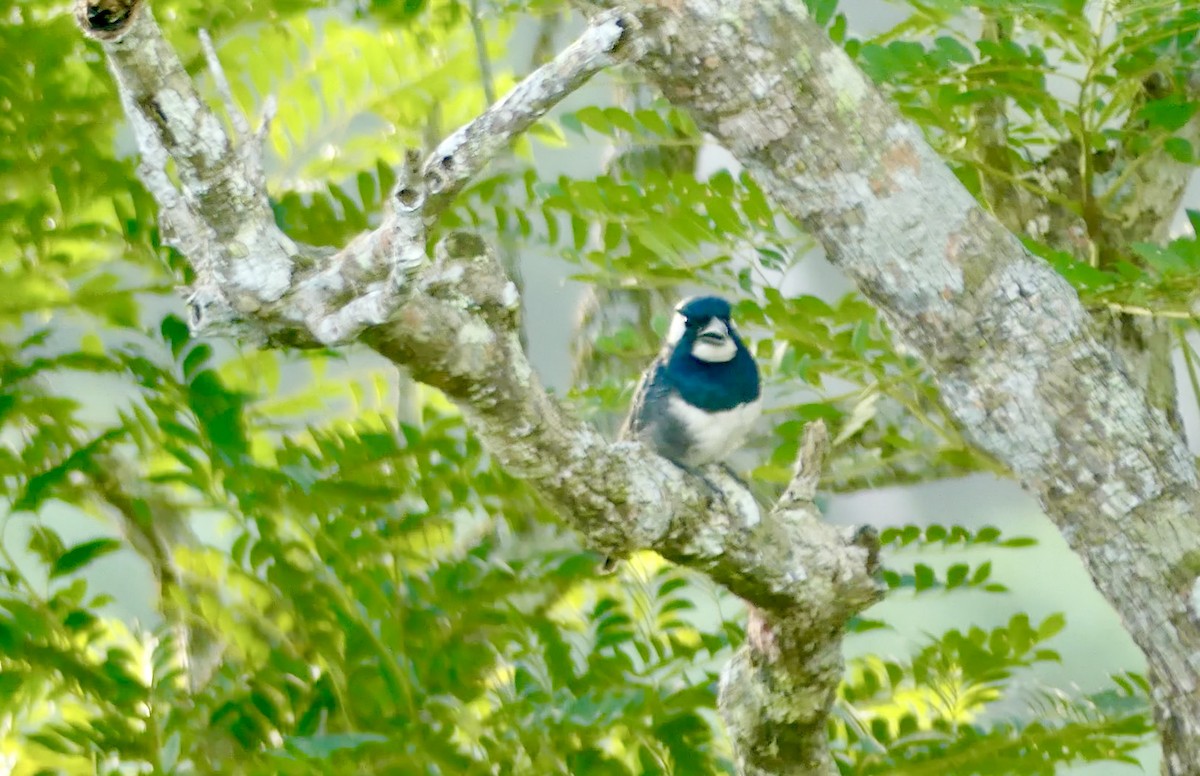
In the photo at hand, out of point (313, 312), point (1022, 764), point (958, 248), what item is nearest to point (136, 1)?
point (313, 312)

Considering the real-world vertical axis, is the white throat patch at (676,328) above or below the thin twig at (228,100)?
below

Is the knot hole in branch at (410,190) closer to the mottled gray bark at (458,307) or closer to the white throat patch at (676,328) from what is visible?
the mottled gray bark at (458,307)

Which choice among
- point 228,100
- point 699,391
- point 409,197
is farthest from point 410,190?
point 699,391

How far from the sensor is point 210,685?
151 centimetres

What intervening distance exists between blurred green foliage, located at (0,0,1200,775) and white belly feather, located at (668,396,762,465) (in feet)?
0.20

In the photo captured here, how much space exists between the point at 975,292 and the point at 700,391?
0.53 metres

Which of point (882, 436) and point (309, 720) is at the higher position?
point (882, 436)

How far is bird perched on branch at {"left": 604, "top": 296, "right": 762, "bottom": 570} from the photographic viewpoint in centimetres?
163

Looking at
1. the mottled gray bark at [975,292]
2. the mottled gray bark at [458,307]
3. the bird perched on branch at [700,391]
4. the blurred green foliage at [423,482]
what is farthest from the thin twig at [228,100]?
the bird perched on branch at [700,391]

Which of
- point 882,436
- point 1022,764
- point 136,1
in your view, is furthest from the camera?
point 882,436

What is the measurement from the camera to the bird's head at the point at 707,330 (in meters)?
1.66

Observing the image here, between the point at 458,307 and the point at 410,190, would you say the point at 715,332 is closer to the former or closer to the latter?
the point at 458,307

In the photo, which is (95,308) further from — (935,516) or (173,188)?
(935,516)

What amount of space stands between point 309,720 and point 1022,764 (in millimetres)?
755
